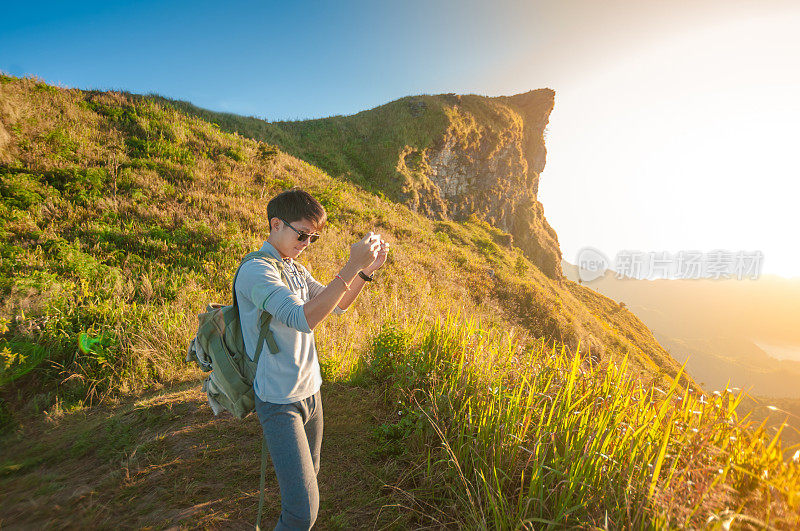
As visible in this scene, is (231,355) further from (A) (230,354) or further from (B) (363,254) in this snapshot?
(B) (363,254)

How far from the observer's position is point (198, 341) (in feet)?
6.75

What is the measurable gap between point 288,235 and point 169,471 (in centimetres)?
260

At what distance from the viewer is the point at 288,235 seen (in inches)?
81.8

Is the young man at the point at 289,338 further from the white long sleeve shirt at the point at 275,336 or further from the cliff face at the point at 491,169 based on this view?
the cliff face at the point at 491,169

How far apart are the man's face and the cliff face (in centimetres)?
2242

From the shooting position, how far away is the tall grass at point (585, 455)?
1.69m

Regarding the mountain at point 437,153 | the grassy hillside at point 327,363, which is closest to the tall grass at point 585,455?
the grassy hillside at point 327,363

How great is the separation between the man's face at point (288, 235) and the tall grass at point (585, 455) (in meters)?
1.83

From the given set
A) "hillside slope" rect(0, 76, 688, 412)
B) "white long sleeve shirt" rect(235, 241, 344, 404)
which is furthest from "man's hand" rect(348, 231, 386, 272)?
"hillside slope" rect(0, 76, 688, 412)

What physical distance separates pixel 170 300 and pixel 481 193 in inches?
1280

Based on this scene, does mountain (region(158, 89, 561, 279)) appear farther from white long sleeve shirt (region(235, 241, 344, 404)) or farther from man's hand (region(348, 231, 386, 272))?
man's hand (region(348, 231, 386, 272))

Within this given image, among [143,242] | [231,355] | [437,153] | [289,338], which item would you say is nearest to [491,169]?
[437,153]

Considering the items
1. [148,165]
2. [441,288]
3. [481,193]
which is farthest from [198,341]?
[481,193]

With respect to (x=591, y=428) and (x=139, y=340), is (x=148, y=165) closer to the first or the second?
(x=139, y=340)
